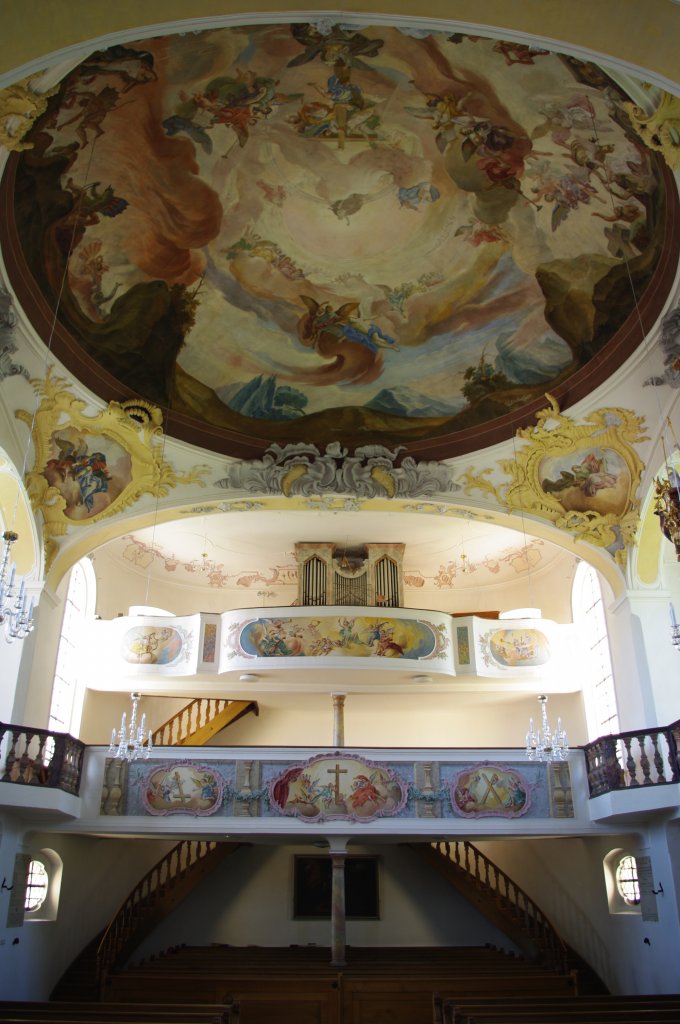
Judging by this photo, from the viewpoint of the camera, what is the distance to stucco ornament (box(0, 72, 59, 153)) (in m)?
9.05

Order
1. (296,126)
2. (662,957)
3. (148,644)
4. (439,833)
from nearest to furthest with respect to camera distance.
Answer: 1. (296,126)
2. (662,957)
3. (439,833)
4. (148,644)

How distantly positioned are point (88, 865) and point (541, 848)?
33.7 feet

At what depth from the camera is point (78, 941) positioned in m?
16.8

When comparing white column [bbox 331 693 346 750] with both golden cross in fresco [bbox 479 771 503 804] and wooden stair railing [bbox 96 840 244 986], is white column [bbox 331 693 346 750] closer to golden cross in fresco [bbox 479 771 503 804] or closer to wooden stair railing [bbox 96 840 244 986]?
wooden stair railing [bbox 96 840 244 986]

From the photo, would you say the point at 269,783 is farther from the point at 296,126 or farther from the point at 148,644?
the point at 296,126

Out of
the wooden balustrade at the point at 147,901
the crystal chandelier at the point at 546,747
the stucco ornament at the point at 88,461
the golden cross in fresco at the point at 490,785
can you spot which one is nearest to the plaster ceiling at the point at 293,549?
the stucco ornament at the point at 88,461

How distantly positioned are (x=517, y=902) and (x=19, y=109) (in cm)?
1766

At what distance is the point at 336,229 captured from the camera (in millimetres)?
14383

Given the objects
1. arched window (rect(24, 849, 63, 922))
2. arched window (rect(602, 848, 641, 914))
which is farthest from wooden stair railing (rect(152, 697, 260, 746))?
arched window (rect(602, 848, 641, 914))

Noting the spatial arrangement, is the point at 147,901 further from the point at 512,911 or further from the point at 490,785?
the point at 490,785

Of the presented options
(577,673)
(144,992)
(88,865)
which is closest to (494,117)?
(577,673)

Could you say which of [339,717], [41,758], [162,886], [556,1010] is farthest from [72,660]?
[556,1010]

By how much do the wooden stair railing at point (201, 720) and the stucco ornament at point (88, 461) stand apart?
6964 mm

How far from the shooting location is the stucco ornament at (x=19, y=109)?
356 inches
